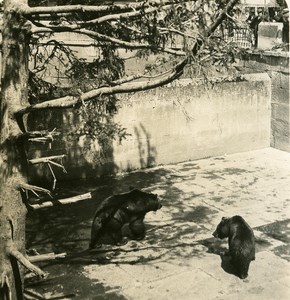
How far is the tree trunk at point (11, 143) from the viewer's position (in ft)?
18.6

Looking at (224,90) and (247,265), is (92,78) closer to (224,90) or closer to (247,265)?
(247,265)

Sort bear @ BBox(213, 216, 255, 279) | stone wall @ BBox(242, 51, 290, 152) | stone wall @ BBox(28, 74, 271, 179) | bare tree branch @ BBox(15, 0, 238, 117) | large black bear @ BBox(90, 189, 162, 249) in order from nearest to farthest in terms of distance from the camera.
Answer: bare tree branch @ BBox(15, 0, 238, 117)
bear @ BBox(213, 216, 255, 279)
large black bear @ BBox(90, 189, 162, 249)
stone wall @ BBox(28, 74, 271, 179)
stone wall @ BBox(242, 51, 290, 152)

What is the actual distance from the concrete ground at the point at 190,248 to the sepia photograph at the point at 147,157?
3 cm

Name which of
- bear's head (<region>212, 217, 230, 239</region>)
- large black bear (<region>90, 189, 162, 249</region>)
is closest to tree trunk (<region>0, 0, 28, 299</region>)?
large black bear (<region>90, 189, 162, 249</region>)

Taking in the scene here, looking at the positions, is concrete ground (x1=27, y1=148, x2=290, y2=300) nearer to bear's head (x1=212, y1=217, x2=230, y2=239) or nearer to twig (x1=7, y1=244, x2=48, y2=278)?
bear's head (x1=212, y1=217, x2=230, y2=239)

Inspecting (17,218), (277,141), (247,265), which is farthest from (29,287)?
(277,141)

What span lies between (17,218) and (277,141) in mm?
10751

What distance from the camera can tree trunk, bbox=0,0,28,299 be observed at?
5660 mm

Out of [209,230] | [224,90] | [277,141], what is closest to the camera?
[209,230]

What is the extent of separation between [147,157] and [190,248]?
15.8ft

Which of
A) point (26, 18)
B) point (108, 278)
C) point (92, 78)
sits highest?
point (26, 18)

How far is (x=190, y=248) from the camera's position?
8.70m

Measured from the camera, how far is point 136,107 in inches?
506

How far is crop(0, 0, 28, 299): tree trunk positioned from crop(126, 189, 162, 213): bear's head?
318cm
